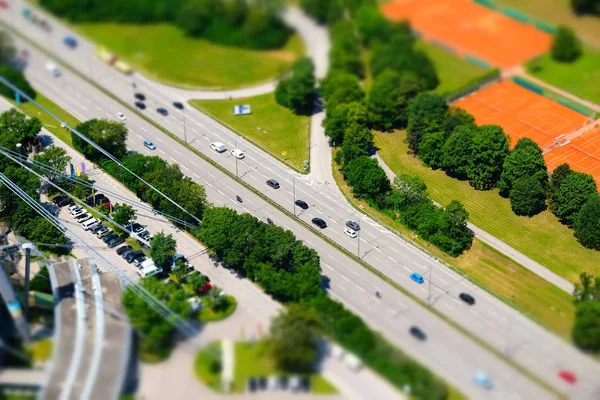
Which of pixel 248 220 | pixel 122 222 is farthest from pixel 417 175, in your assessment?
pixel 122 222

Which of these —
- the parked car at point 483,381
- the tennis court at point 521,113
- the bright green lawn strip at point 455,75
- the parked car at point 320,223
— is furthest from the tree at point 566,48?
the parked car at point 483,381

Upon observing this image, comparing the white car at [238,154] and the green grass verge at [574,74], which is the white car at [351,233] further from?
the green grass verge at [574,74]

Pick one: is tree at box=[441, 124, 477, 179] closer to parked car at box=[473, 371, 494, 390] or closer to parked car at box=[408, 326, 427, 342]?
parked car at box=[408, 326, 427, 342]

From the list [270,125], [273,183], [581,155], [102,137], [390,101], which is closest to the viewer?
[273,183]

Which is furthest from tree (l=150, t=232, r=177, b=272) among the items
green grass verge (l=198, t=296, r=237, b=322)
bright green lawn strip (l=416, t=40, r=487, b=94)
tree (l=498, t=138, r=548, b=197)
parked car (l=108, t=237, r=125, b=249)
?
bright green lawn strip (l=416, t=40, r=487, b=94)

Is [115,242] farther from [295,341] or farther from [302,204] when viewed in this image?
[295,341]

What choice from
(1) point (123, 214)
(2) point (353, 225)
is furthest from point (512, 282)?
(1) point (123, 214)
